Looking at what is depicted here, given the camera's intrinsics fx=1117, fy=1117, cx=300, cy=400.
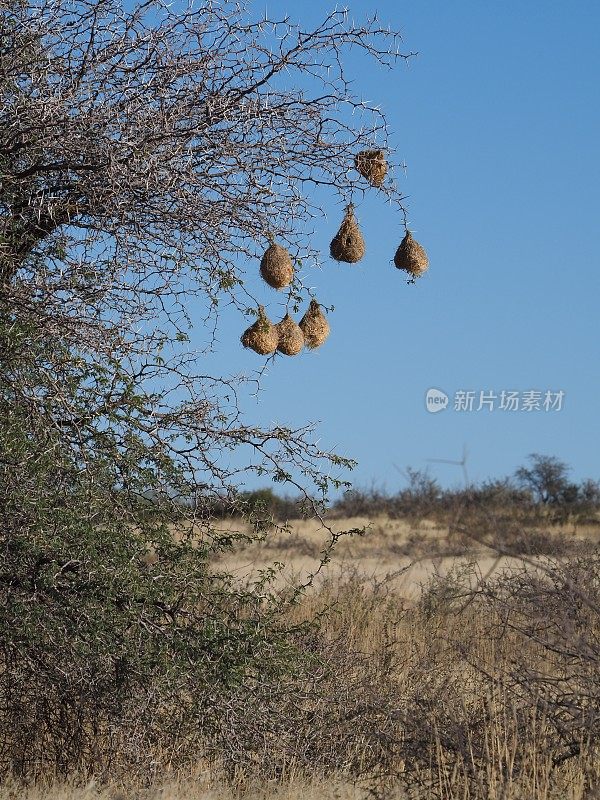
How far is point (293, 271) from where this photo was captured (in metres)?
6.41

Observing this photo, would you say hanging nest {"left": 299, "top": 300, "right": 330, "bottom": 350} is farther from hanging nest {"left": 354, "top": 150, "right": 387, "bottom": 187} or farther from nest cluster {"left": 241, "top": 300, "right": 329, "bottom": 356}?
hanging nest {"left": 354, "top": 150, "right": 387, "bottom": 187}

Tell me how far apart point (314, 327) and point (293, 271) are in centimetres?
37

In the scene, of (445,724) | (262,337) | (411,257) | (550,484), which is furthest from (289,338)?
(550,484)

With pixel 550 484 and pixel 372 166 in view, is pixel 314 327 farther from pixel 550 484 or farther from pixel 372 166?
pixel 550 484

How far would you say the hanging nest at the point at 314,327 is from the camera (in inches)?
247

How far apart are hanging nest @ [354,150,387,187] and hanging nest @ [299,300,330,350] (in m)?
0.82

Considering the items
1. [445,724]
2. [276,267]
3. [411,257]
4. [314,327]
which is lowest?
[445,724]

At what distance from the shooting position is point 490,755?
15.7 feet

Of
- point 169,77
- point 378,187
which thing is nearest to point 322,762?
point 378,187

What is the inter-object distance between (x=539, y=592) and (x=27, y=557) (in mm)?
2674

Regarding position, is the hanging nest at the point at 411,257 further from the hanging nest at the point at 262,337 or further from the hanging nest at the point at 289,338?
the hanging nest at the point at 262,337

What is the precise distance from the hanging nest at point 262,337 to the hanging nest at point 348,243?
0.58m

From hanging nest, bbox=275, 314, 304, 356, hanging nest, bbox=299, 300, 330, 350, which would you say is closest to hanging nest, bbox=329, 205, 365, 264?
hanging nest, bbox=299, 300, 330, 350

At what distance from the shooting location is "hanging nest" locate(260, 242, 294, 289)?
19.9 ft
